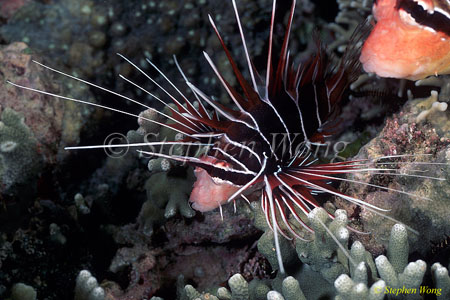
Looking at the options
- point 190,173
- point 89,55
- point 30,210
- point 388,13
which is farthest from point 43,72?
point 388,13

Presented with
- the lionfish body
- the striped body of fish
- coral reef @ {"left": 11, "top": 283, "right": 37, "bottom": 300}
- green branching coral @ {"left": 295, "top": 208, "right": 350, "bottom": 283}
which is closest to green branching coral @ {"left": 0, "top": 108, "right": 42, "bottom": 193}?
coral reef @ {"left": 11, "top": 283, "right": 37, "bottom": 300}

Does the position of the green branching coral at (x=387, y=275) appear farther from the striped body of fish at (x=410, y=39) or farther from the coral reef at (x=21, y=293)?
the coral reef at (x=21, y=293)

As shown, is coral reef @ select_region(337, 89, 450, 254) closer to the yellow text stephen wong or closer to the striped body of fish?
the yellow text stephen wong

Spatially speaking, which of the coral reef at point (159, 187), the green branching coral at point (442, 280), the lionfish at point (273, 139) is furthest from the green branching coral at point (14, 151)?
the green branching coral at point (442, 280)

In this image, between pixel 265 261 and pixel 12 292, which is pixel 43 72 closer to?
pixel 12 292

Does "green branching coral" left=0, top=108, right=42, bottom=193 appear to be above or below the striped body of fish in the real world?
below

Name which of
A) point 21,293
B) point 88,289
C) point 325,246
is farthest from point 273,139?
point 21,293
